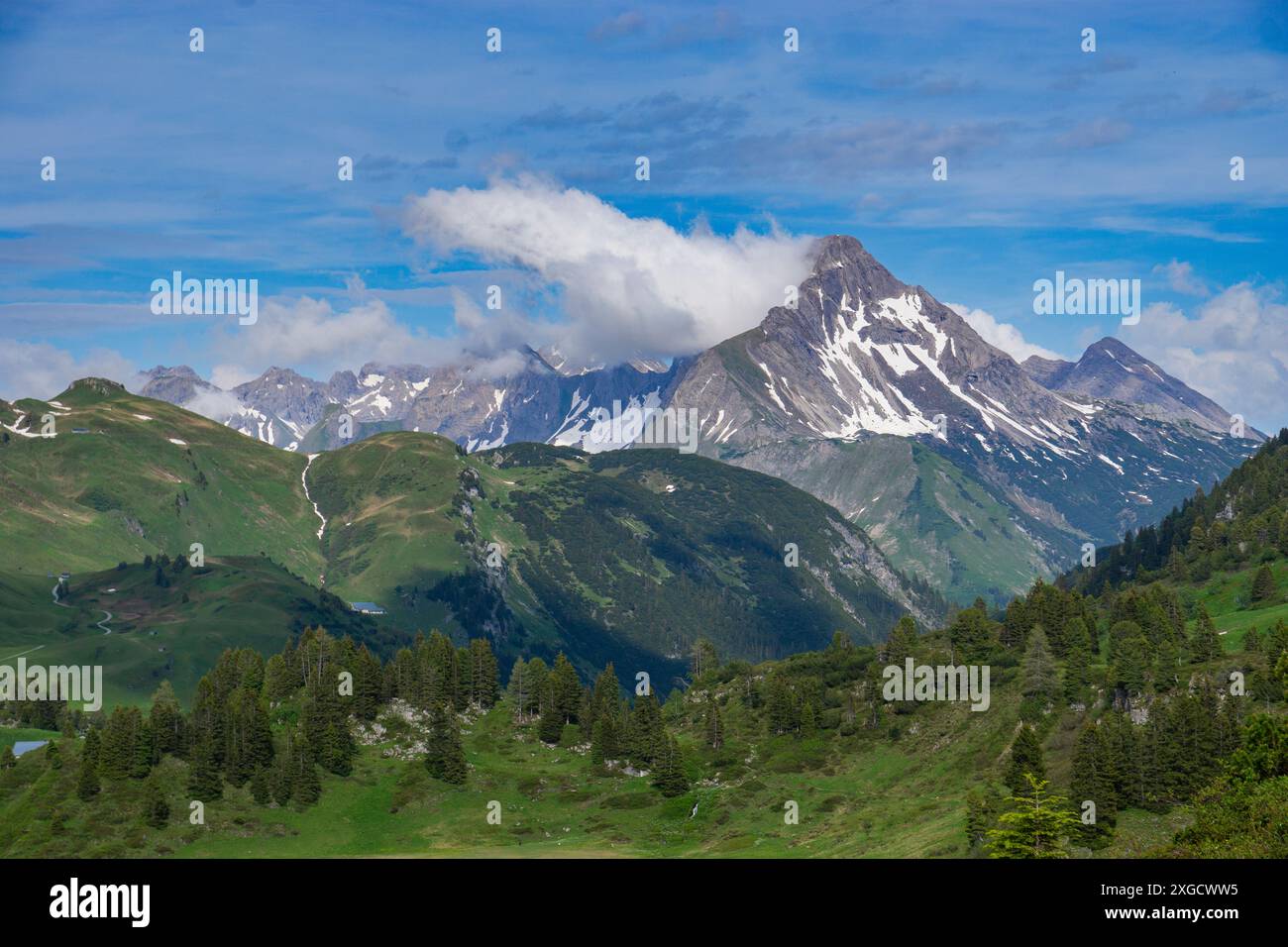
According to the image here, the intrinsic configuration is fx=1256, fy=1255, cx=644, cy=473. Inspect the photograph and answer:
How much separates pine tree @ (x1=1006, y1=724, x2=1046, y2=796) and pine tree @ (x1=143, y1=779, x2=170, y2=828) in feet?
359

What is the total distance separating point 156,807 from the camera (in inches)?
6609

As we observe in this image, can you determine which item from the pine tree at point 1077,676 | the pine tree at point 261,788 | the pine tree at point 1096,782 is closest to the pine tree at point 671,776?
the pine tree at point 261,788

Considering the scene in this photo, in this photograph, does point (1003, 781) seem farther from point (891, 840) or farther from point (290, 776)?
point (290, 776)

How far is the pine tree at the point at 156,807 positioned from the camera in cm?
16712

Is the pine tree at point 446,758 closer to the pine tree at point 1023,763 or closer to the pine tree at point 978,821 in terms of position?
the pine tree at point 1023,763

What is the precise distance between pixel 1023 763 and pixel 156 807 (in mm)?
112467

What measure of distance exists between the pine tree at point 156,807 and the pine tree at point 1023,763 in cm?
10933

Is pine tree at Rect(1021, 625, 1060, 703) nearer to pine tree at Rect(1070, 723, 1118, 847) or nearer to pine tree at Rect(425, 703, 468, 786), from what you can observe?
pine tree at Rect(1070, 723, 1118, 847)

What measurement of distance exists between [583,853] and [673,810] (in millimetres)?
27521

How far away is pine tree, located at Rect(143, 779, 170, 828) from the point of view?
548ft

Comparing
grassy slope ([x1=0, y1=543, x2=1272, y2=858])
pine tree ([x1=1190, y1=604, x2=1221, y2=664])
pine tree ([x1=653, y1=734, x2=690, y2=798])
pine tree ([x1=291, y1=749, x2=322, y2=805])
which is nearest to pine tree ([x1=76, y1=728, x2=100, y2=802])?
grassy slope ([x1=0, y1=543, x2=1272, y2=858])

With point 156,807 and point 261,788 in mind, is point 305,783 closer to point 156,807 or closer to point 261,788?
point 261,788
